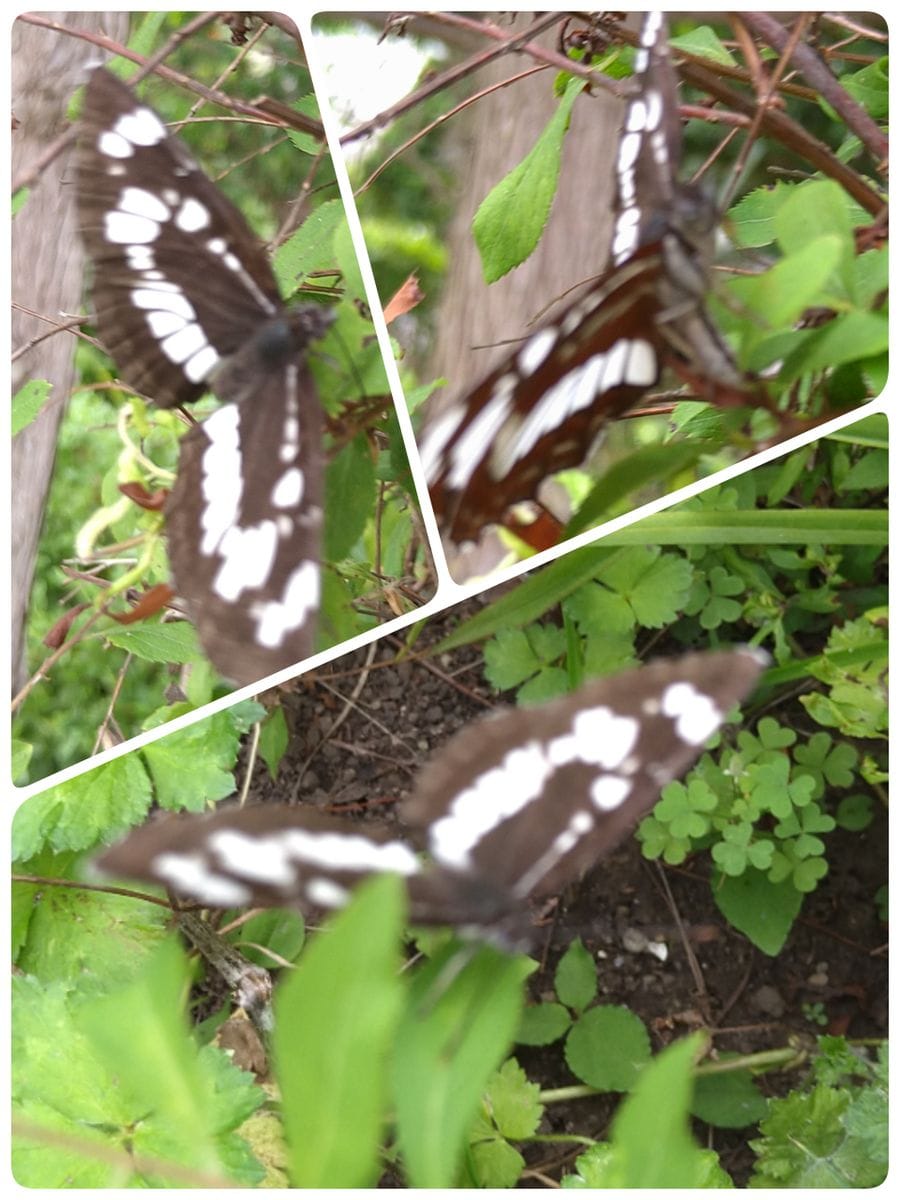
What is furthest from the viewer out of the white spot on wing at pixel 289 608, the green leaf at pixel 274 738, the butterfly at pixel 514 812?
the green leaf at pixel 274 738

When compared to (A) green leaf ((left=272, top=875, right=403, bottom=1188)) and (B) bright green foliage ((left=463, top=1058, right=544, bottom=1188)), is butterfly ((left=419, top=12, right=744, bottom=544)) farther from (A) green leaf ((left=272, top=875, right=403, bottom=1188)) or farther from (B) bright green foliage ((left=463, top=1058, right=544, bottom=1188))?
(B) bright green foliage ((left=463, top=1058, right=544, bottom=1188))

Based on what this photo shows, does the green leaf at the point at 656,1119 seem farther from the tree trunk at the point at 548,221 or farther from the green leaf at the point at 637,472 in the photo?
the tree trunk at the point at 548,221

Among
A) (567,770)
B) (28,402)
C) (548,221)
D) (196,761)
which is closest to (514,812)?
(567,770)

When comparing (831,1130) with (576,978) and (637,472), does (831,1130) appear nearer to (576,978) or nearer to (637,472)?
(576,978)

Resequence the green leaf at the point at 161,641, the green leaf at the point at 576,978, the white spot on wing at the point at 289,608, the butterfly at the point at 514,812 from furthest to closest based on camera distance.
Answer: the green leaf at the point at 576,978
the green leaf at the point at 161,641
the white spot on wing at the point at 289,608
the butterfly at the point at 514,812

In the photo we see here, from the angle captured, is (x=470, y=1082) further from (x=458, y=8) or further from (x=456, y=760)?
(x=458, y=8)

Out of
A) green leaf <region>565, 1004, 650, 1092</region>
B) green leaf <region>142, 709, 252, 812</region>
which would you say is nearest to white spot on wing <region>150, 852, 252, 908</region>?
green leaf <region>142, 709, 252, 812</region>

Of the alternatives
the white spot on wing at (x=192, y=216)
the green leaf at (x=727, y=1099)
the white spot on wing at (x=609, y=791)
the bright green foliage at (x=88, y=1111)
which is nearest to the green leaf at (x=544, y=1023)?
the green leaf at (x=727, y=1099)
